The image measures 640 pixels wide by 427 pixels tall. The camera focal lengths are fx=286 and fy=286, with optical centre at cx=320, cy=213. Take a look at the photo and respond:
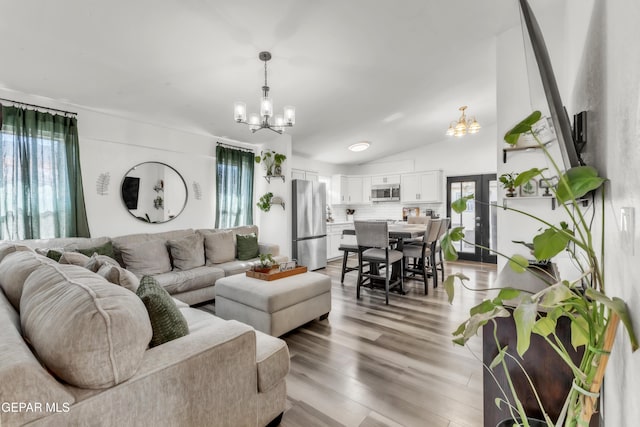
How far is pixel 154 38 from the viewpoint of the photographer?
251 cm

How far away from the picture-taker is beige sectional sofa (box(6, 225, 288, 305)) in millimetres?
3260

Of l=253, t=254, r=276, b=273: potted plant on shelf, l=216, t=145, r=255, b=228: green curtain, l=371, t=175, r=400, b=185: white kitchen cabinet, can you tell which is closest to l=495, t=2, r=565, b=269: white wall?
l=253, t=254, r=276, b=273: potted plant on shelf

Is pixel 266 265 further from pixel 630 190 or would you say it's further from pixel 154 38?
pixel 630 190

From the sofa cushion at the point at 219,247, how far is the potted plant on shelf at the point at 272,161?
4.97ft

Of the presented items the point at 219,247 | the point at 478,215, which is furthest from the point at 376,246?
the point at 478,215

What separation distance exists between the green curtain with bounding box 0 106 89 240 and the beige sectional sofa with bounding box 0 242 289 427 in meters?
2.29

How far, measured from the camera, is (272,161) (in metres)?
5.34

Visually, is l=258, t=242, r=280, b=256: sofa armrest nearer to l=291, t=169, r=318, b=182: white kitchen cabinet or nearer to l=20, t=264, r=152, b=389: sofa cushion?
→ l=291, t=169, r=318, b=182: white kitchen cabinet

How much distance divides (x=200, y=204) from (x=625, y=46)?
4925 mm

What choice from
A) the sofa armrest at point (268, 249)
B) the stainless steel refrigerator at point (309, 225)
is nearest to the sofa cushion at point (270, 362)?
the sofa armrest at point (268, 249)

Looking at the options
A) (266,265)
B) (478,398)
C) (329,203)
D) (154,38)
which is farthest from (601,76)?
(329,203)

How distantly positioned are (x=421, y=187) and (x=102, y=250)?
6.10 m

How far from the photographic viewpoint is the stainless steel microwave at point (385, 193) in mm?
7062

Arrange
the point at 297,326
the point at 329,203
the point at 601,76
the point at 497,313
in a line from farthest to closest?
the point at 329,203
the point at 297,326
the point at 601,76
the point at 497,313
